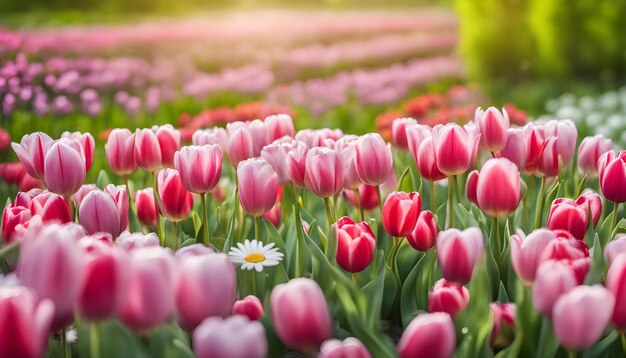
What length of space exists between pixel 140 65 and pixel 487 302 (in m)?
6.19

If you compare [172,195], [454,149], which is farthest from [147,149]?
[454,149]

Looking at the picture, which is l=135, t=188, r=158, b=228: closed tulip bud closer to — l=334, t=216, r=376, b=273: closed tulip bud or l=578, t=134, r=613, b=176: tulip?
l=334, t=216, r=376, b=273: closed tulip bud

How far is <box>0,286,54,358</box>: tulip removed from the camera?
3.07 ft

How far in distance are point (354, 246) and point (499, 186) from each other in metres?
0.35

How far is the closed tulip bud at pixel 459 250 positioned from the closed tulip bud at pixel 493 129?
1.73ft

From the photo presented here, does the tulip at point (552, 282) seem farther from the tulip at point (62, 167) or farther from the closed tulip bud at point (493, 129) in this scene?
the tulip at point (62, 167)

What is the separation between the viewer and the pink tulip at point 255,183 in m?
1.60

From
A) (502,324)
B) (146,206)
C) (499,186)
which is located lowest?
→ (502,324)

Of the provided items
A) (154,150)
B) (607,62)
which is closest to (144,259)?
(154,150)

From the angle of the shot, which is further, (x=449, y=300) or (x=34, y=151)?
(x=34, y=151)

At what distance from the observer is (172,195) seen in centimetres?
170

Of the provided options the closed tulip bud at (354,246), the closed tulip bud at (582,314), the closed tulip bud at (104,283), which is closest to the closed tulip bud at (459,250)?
the closed tulip bud at (354,246)

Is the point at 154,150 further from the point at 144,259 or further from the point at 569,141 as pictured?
the point at 569,141

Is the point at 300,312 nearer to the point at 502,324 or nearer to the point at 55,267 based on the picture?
the point at 55,267
